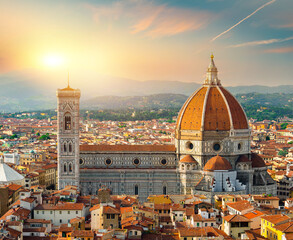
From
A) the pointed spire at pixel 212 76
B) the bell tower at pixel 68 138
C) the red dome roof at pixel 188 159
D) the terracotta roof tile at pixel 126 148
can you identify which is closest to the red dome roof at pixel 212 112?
the pointed spire at pixel 212 76

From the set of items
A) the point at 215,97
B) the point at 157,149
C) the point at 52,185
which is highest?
the point at 215,97

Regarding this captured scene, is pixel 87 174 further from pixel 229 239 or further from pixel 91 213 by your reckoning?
pixel 229 239

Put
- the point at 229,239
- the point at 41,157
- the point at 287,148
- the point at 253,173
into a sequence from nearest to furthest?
1. the point at 229,239
2. the point at 253,173
3. the point at 41,157
4. the point at 287,148

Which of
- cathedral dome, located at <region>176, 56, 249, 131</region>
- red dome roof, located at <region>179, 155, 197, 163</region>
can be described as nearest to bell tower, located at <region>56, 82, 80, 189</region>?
red dome roof, located at <region>179, 155, 197, 163</region>

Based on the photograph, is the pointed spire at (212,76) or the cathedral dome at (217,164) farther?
the pointed spire at (212,76)

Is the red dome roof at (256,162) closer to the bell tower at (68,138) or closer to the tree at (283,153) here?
the bell tower at (68,138)

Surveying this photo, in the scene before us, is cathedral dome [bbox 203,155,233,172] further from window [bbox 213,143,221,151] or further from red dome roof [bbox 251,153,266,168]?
red dome roof [bbox 251,153,266,168]

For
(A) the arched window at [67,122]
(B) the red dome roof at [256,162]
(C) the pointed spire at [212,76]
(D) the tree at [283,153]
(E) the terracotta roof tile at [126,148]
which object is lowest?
(D) the tree at [283,153]

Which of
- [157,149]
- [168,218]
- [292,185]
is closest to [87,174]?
[157,149]
